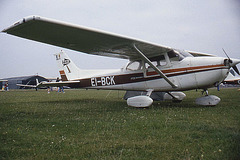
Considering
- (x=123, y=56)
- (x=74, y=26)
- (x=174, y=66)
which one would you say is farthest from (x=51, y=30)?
(x=174, y=66)

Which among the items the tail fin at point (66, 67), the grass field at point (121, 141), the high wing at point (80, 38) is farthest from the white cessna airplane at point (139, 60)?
the grass field at point (121, 141)

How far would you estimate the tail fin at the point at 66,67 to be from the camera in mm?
10935

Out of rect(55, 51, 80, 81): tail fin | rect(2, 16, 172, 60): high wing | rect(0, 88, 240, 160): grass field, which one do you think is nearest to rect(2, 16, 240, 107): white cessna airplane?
rect(2, 16, 172, 60): high wing

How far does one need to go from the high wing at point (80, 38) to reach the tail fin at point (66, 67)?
311 cm

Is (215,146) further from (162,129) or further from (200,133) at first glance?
(162,129)

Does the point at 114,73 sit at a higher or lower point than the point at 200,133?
higher

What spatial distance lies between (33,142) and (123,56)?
6.22 m

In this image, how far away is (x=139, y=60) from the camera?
8438 millimetres

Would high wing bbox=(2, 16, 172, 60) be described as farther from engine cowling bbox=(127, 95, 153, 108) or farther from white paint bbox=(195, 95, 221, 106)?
white paint bbox=(195, 95, 221, 106)

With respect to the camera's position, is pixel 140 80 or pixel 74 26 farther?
pixel 140 80

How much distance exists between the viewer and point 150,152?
98.2 inches

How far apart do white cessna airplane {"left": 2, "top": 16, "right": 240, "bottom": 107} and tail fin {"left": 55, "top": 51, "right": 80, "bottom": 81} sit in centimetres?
194

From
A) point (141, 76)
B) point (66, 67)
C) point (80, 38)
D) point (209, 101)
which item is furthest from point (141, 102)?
point (66, 67)

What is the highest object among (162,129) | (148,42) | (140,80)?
(148,42)
